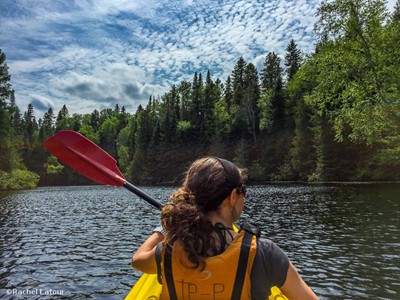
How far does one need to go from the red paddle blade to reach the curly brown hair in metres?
2.83

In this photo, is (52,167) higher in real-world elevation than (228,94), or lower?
lower

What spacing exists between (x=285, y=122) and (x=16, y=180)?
43550mm

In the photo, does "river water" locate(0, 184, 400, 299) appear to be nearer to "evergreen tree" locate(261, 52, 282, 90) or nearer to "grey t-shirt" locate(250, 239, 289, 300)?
"grey t-shirt" locate(250, 239, 289, 300)

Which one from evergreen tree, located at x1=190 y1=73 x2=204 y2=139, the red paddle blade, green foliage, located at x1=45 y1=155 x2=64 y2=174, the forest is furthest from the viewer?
green foliage, located at x1=45 y1=155 x2=64 y2=174

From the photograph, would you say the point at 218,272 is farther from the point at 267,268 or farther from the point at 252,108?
the point at 252,108

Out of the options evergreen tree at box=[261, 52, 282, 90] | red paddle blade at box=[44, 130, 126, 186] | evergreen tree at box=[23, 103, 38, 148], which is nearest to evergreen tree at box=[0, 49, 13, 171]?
red paddle blade at box=[44, 130, 126, 186]

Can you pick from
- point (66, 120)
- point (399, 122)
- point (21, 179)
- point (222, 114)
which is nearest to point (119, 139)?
point (66, 120)

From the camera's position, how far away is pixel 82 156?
4.83m

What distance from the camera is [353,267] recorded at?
8102mm

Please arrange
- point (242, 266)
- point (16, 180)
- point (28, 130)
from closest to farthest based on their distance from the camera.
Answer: point (242, 266), point (16, 180), point (28, 130)

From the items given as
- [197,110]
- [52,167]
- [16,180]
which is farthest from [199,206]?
[52,167]

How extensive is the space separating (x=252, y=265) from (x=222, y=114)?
78.3 metres

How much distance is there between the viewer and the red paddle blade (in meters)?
4.78

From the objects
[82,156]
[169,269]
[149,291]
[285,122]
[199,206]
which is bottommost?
[149,291]
